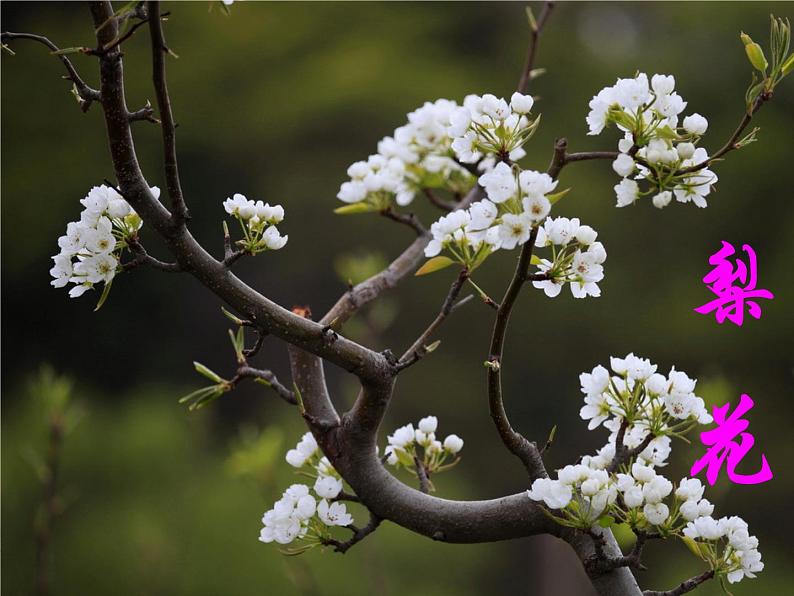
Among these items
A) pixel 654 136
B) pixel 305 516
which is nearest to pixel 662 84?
pixel 654 136

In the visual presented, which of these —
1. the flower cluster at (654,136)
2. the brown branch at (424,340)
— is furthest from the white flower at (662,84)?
the brown branch at (424,340)

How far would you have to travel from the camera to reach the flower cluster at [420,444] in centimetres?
82

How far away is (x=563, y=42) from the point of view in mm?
4402

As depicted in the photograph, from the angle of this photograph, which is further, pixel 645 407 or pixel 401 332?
pixel 401 332

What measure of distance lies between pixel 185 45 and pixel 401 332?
1.83m

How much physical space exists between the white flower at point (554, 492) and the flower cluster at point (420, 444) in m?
0.17

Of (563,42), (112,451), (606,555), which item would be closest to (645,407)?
(606,555)

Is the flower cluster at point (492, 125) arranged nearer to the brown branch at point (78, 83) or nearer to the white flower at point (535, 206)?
the white flower at point (535, 206)

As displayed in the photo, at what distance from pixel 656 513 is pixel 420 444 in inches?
10.4

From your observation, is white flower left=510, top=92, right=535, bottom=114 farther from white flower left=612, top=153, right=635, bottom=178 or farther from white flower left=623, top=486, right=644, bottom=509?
white flower left=623, top=486, right=644, bottom=509

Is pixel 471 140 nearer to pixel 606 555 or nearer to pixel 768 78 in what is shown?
pixel 768 78

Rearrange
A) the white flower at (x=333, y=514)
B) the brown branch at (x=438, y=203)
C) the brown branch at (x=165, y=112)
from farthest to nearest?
1. the brown branch at (x=438, y=203)
2. the white flower at (x=333, y=514)
3. the brown branch at (x=165, y=112)

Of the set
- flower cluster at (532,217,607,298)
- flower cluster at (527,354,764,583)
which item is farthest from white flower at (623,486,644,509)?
flower cluster at (532,217,607,298)

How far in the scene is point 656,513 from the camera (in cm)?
64
